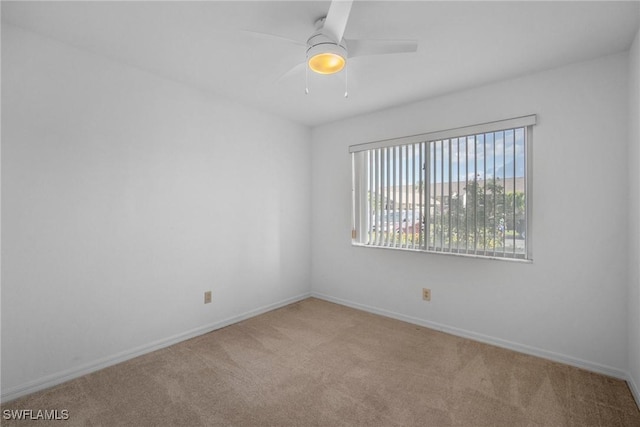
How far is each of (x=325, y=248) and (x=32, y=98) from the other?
3113mm

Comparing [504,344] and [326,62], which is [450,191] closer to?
[504,344]

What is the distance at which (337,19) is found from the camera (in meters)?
1.54

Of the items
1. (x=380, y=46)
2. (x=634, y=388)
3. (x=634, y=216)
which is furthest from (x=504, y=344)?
(x=380, y=46)

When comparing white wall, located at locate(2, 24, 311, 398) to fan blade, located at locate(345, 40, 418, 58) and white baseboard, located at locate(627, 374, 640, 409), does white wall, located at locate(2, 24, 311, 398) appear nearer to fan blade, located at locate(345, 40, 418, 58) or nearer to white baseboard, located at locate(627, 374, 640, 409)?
fan blade, located at locate(345, 40, 418, 58)

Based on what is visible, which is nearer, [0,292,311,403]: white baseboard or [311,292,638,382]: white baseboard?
[0,292,311,403]: white baseboard

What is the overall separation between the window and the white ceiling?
0.55 meters

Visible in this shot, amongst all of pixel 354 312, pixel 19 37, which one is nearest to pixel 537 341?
pixel 354 312

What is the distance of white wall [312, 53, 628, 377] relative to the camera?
2.23 m

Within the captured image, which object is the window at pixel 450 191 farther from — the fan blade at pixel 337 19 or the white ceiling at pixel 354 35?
the fan blade at pixel 337 19

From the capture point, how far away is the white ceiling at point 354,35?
176 cm
